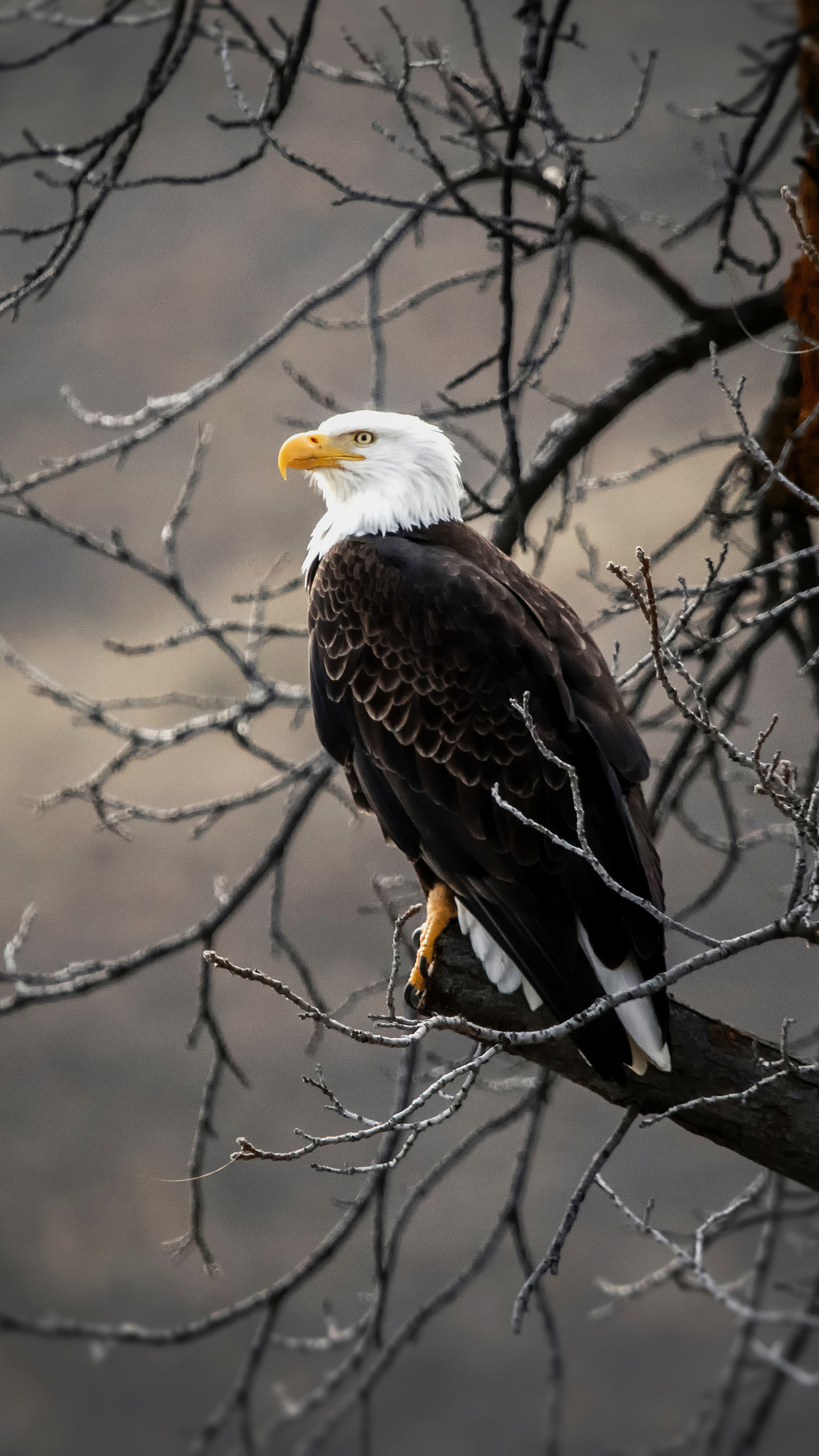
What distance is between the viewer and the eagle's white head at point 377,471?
2248 millimetres

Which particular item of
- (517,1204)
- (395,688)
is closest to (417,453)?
(395,688)

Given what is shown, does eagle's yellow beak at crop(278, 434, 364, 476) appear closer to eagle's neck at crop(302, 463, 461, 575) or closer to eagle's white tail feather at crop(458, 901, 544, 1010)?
eagle's neck at crop(302, 463, 461, 575)

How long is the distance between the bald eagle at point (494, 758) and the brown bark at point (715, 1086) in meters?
0.04

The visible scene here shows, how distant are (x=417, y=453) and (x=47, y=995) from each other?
1130mm

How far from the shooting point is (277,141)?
1850mm

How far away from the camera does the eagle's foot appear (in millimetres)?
1837

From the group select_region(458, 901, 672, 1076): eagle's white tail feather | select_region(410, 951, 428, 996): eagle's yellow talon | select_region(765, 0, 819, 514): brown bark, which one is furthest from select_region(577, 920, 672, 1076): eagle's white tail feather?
select_region(765, 0, 819, 514): brown bark

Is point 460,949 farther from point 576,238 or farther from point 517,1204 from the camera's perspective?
point 576,238

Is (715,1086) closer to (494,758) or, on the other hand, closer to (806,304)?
(494,758)

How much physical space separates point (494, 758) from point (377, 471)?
0.67 m

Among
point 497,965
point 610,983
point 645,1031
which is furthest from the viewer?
point 497,965

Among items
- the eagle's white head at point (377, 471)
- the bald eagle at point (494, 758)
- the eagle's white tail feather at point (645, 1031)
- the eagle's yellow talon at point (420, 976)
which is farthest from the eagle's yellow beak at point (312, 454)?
the eagle's white tail feather at point (645, 1031)

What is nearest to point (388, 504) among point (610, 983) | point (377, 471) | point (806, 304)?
point (377, 471)

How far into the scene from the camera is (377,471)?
2270mm
